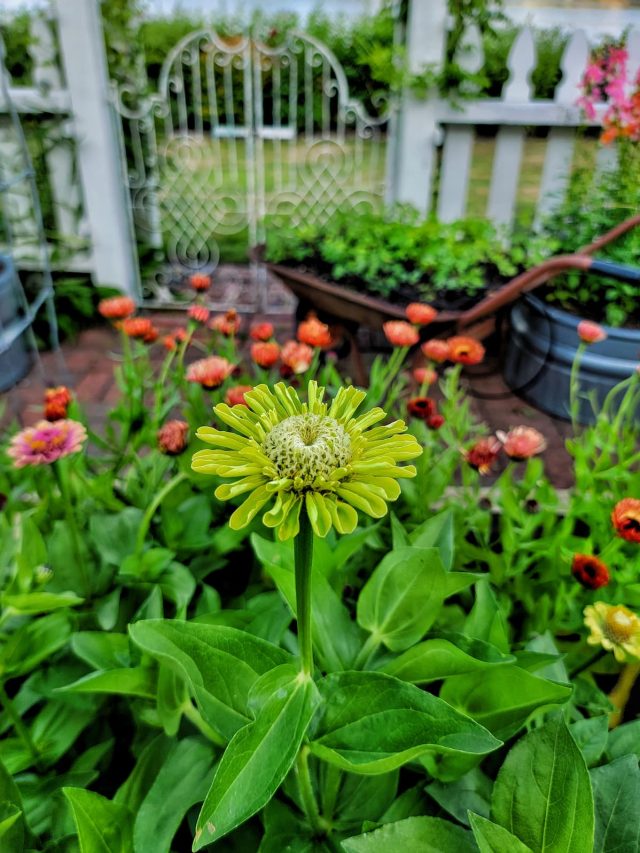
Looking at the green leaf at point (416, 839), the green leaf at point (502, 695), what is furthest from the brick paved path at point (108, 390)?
Result: the green leaf at point (416, 839)

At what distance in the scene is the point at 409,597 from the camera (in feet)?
2.39

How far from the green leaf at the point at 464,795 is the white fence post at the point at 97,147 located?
9.75 ft

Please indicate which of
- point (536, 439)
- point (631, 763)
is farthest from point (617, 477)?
point (631, 763)

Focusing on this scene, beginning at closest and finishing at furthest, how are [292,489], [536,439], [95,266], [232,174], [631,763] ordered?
[292,489] < [631,763] < [536,439] < [95,266] < [232,174]

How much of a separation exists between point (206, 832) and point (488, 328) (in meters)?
2.07

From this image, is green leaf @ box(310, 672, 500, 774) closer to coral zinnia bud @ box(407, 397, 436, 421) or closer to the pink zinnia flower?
the pink zinnia flower

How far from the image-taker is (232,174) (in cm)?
501

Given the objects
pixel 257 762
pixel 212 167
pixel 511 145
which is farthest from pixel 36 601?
pixel 212 167

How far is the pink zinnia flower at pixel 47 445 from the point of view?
A: 2.56 ft

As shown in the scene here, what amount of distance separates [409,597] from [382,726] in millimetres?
200

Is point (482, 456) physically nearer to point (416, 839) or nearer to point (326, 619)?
point (326, 619)

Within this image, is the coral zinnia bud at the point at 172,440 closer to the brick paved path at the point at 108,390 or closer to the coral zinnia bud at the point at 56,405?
the coral zinnia bud at the point at 56,405

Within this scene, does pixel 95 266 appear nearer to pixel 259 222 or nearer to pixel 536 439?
pixel 259 222

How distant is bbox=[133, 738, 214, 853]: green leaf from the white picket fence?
2.58m
